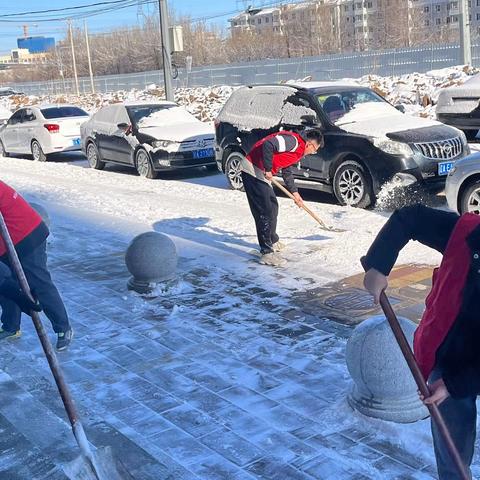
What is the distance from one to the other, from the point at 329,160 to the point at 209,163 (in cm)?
457

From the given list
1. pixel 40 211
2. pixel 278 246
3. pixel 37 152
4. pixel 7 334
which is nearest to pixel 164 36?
pixel 37 152

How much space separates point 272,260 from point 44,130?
12.4m

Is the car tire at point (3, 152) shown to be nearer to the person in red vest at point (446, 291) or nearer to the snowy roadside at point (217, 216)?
the snowy roadside at point (217, 216)

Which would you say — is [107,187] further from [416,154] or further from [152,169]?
[416,154]

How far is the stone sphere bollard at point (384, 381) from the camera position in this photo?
4078mm

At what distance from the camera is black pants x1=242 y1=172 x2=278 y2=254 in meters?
7.37

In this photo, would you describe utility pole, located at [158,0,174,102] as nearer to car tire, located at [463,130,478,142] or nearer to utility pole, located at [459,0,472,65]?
A: utility pole, located at [459,0,472,65]

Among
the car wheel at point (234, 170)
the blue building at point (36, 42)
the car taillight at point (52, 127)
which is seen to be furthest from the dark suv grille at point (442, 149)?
the blue building at point (36, 42)

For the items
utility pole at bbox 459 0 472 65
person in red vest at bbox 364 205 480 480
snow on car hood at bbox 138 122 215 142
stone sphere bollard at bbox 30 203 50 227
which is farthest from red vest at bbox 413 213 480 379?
utility pole at bbox 459 0 472 65

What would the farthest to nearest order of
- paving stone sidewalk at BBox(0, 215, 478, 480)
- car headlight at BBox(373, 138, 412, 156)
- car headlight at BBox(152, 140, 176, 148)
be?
car headlight at BBox(152, 140, 176, 148)
car headlight at BBox(373, 138, 412, 156)
paving stone sidewalk at BBox(0, 215, 478, 480)

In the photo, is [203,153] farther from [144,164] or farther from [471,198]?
[471,198]

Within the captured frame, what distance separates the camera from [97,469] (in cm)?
357

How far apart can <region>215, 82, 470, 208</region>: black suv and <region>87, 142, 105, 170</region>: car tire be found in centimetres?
477

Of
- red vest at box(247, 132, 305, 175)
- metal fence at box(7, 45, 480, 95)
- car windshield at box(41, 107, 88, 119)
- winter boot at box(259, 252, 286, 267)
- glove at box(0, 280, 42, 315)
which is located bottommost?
winter boot at box(259, 252, 286, 267)
